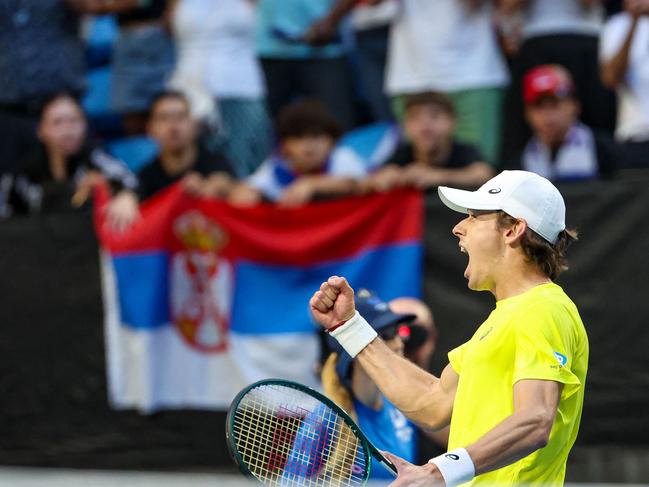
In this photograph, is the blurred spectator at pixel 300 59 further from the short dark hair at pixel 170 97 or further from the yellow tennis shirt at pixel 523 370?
the yellow tennis shirt at pixel 523 370

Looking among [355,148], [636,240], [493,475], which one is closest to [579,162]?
[636,240]

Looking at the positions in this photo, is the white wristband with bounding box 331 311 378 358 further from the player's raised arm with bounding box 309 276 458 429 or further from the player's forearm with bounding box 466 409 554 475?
the player's forearm with bounding box 466 409 554 475

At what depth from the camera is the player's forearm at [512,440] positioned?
11.5 ft

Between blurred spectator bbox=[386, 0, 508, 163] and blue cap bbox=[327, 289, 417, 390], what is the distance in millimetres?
3300

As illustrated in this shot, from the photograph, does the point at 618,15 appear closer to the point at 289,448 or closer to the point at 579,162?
the point at 579,162

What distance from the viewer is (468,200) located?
386cm

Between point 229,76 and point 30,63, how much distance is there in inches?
60.5

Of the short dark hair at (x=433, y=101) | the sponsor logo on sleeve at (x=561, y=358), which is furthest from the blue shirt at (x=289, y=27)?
the sponsor logo on sleeve at (x=561, y=358)

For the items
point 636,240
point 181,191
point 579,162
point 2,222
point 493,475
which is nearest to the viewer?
point 493,475

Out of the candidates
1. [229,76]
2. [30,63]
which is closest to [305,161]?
[229,76]

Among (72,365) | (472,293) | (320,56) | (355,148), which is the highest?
(320,56)

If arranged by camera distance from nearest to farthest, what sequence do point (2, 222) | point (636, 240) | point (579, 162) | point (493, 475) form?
A: point (493, 475) < point (636, 240) < point (579, 162) < point (2, 222)

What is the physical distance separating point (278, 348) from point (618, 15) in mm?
2936

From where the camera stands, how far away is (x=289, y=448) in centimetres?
409
